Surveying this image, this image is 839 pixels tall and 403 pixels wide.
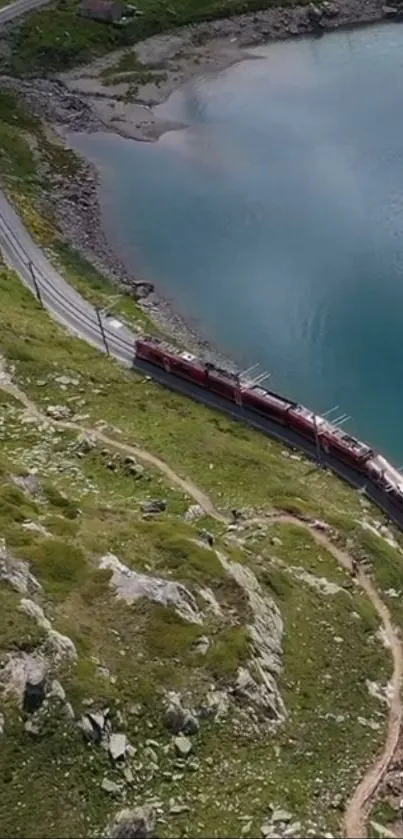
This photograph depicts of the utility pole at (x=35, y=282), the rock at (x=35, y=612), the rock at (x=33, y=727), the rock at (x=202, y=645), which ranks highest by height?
the rock at (x=202, y=645)

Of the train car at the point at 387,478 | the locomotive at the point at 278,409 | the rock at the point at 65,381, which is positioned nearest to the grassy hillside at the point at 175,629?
the rock at the point at 65,381

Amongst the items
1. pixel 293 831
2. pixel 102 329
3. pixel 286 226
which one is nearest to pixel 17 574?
pixel 293 831

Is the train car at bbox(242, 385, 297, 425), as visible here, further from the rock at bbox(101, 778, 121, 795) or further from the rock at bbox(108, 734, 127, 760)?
the rock at bbox(101, 778, 121, 795)

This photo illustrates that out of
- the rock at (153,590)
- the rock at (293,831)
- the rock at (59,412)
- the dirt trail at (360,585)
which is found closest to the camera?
the rock at (293,831)

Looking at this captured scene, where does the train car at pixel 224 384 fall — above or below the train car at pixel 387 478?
below

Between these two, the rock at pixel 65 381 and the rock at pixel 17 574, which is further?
the rock at pixel 65 381

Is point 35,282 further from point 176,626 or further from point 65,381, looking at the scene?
point 176,626

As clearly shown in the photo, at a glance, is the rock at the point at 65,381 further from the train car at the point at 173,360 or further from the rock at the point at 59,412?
the train car at the point at 173,360

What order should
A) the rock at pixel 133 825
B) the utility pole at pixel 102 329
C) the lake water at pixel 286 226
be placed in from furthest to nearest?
the lake water at pixel 286 226 → the utility pole at pixel 102 329 → the rock at pixel 133 825
